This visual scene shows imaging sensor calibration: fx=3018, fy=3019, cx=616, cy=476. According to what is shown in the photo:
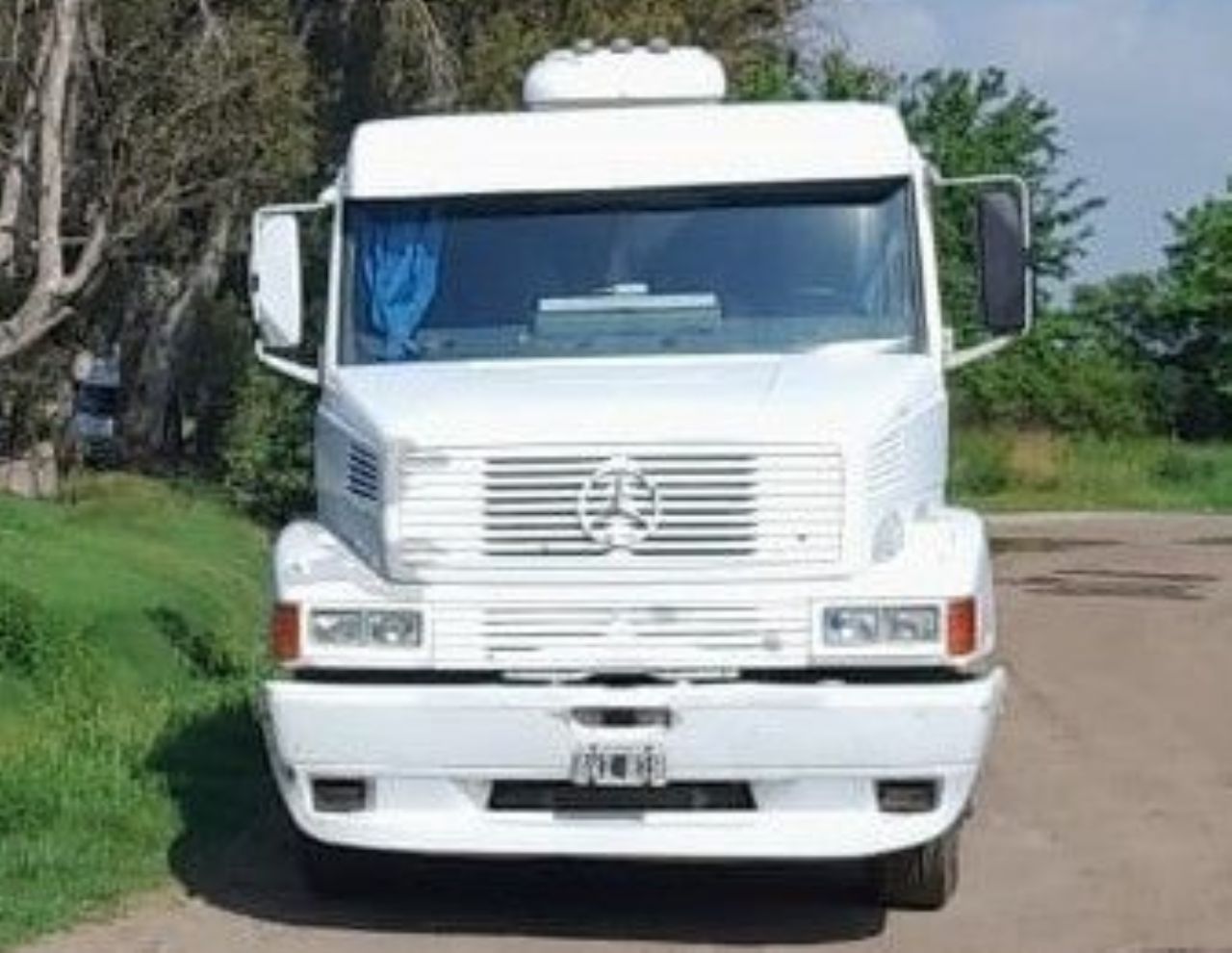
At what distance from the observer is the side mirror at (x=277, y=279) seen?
11641 mm

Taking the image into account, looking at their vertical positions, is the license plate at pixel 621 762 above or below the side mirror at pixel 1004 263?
below

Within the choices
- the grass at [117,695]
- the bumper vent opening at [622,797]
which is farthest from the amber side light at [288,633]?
the grass at [117,695]

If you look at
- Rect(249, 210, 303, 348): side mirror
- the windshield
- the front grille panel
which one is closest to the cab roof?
the windshield

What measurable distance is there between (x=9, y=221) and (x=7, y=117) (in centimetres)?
103

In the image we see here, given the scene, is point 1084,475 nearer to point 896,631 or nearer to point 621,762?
point 896,631

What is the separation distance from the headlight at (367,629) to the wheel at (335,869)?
0.95 meters

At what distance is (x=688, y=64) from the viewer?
41.9 ft

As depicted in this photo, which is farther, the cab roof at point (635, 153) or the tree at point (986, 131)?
the tree at point (986, 131)

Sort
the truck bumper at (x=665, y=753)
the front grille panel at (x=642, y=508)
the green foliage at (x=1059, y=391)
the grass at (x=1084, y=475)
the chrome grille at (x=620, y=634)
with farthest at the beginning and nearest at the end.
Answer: the green foliage at (x=1059, y=391) → the grass at (x=1084, y=475) → the front grille panel at (x=642, y=508) → the chrome grille at (x=620, y=634) → the truck bumper at (x=665, y=753)

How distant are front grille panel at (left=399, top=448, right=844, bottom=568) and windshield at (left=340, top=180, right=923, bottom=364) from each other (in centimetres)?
111

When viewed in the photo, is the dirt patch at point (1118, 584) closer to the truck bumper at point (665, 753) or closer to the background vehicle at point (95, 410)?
the background vehicle at point (95, 410)

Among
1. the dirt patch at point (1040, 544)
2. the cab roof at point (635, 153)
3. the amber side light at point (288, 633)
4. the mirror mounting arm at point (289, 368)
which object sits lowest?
the dirt patch at point (1040, 544)

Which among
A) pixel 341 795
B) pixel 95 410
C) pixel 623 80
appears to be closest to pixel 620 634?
pixel 341 795

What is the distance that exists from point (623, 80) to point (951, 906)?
383 centimetres
